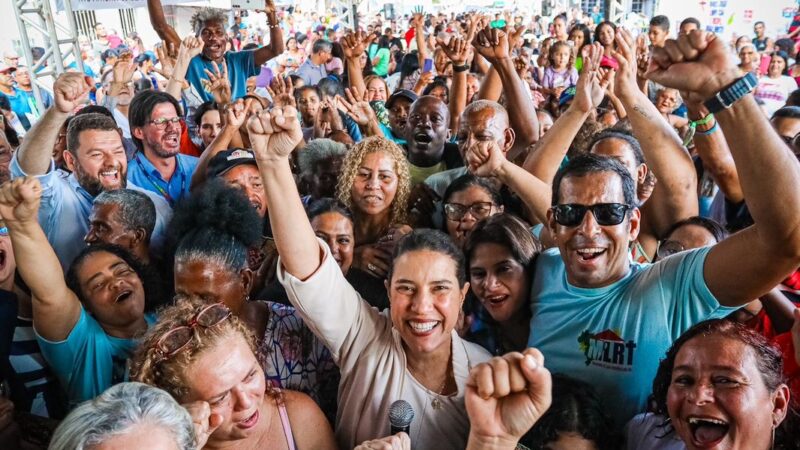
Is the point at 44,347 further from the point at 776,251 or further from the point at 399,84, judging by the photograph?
the point at 399,84

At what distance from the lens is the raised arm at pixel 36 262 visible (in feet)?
6.18

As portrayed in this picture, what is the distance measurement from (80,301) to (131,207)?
690mm

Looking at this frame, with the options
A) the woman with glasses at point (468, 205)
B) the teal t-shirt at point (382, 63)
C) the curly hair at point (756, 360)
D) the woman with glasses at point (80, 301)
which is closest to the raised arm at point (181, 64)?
the woman with glasses at point (80, 301)

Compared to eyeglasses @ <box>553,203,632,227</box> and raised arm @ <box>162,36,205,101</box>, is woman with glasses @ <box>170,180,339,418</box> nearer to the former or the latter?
eyeglasses @ <box>553,203,632,227</box>

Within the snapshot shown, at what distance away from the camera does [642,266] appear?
6.90 ft

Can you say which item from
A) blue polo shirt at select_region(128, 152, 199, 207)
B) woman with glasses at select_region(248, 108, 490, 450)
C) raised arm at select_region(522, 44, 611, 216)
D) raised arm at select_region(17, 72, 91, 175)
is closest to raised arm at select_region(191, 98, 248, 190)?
blue polo shirt at select_region(128, 152, 199, 207)

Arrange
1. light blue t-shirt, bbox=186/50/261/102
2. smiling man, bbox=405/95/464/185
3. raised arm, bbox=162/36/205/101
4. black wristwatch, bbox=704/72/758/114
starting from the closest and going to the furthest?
1. black wristwatch, bbox=704/72/758/114
2. smiling man, bbox=405/95/464/185
3. raised arm, bbox=162/36/205/101
4. light blue t-shirt, bbox=186/50/261/102

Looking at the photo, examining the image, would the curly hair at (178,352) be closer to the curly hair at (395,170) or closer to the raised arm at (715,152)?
the curly hair at (395,170)

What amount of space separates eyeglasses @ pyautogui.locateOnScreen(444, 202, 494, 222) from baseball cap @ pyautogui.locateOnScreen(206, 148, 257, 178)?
1.10m

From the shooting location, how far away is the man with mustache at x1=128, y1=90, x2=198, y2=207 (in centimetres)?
360

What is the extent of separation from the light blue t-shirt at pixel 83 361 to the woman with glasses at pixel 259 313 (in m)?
0.31

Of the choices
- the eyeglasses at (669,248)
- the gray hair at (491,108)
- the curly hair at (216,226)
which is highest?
the gray hair at (491,108)

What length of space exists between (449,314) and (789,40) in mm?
10405

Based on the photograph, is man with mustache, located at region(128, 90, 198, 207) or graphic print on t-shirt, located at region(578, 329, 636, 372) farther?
Result: man with mustache, located at region(128, 90, 198, 207)
